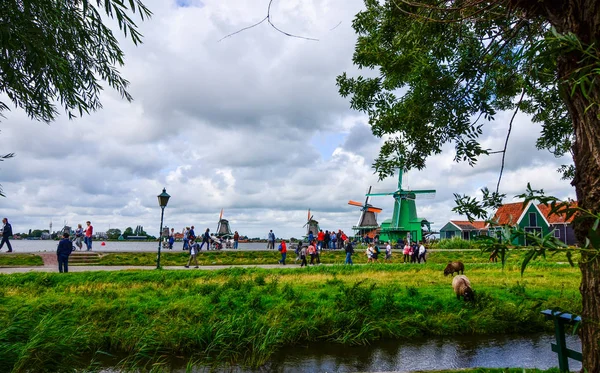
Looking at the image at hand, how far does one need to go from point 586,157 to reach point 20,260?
991 inches

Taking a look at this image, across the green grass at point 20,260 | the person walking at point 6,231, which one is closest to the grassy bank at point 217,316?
the green grass at point 20,260

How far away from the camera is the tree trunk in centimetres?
294

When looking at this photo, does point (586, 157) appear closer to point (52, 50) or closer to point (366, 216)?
point (52, 50)

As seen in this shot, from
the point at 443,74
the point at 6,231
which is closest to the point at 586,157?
the point at 443,74

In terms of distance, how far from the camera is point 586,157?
10.0 feet

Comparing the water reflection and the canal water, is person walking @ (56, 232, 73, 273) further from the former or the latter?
the water reflection

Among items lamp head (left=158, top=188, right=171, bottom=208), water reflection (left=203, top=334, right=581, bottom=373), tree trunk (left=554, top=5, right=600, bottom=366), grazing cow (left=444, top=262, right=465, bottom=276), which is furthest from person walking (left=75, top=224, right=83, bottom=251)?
tree trunk (left=554, top=5, right=600, bottom=366)

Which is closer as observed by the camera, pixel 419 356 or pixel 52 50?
pixel 52 50

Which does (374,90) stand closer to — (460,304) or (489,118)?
(489,118)

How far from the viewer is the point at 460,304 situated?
10.8m

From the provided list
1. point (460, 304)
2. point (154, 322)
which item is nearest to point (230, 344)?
point (154, 322)

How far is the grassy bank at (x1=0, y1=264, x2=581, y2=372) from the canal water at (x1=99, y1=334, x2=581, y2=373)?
330 mm

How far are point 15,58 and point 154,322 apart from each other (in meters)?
5.40

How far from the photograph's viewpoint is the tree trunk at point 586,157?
2.94 meters
